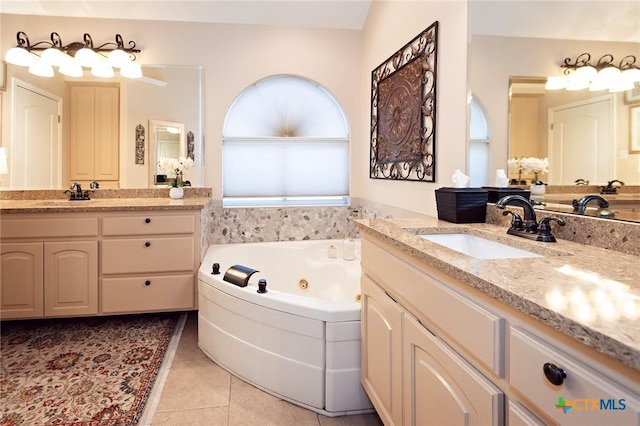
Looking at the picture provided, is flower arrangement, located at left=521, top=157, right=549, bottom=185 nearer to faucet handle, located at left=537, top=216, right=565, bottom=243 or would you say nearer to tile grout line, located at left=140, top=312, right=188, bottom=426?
faucet handle, located at left=537, top=216, right=565, bottom=243

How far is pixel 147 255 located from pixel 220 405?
49.5 inches

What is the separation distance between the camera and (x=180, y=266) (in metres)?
2.71

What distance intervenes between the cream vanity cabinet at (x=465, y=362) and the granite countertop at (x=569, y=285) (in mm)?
36

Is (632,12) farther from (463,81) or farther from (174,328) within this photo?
(174,328)

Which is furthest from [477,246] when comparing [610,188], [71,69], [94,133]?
[71,69]

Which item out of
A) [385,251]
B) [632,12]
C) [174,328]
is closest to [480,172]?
[385,251]

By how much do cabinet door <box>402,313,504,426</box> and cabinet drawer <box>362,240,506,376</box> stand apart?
0.05m

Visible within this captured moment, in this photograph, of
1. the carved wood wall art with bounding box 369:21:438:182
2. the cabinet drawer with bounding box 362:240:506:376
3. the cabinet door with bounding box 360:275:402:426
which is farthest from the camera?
the carved wood wall art with bounding box 369:21:438:182

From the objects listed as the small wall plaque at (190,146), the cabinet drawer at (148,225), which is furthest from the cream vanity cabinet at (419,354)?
the small wall plaque at (190,146)

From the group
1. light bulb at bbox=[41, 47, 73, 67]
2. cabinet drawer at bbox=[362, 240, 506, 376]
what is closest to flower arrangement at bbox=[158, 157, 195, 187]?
light bulb at bbox=[41, 47, 73, 67]

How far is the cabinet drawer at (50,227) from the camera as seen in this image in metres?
2.50

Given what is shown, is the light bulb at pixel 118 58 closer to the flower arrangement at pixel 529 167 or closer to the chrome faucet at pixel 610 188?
the flower arrangement at pixel 529 167

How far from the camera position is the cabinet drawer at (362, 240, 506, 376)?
0.77 meters

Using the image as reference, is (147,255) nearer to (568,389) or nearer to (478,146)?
(478,146)
